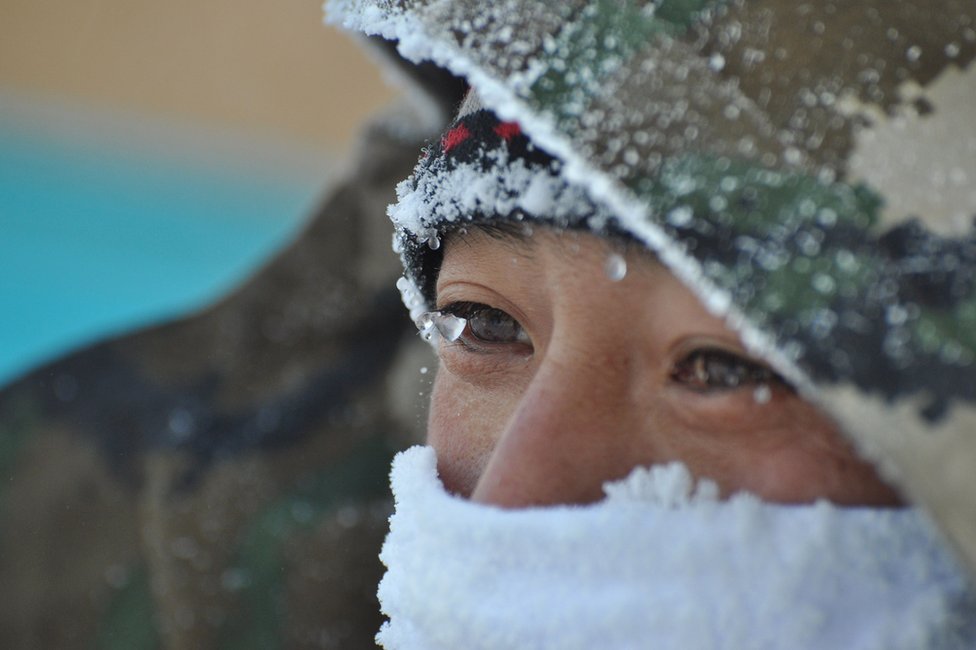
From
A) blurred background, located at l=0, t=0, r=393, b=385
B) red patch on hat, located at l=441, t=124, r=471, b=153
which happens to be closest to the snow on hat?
red patch on hat, located at l=441, t=124, r=471, b=153

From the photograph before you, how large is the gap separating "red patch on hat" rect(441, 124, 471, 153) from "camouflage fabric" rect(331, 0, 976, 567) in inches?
4.5

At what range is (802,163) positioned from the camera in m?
0.78

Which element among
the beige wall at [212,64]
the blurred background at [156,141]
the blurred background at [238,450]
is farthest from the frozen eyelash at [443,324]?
the beige wall at [212,64]

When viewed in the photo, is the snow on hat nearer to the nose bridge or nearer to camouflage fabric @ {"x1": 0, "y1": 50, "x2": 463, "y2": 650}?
the nose bridge

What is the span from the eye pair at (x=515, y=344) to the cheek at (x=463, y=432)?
46mm

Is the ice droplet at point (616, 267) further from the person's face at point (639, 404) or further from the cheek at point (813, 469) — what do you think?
the cheek at point (813, 469)

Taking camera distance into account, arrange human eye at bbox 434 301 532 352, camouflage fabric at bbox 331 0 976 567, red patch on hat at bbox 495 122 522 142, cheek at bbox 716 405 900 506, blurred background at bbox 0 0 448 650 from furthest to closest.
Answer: blurred background at bbox 0 0 448 650
human eye at bbox 434 301 532 352
red patch on hat at bbox 495 122 522 142
cheek at bbox 716 405 900 506
camouflage fabric at bbox 331 0 976 567

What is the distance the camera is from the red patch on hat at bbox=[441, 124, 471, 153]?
103 centimetres

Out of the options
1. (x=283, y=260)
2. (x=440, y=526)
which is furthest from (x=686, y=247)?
(x=283, y=260)

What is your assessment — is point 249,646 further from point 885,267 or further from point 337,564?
point 885,267

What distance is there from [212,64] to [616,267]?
305cm

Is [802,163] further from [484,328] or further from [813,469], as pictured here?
[484,328]

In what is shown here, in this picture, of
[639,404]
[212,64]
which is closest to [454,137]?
[639,404]

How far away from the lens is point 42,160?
3588 millimetres
